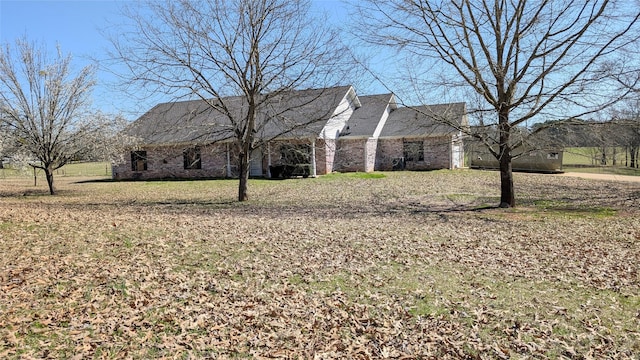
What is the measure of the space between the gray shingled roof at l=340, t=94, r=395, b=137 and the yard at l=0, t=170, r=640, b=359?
50.8 feet

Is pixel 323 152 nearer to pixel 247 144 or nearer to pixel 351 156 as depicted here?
pixel 351 156

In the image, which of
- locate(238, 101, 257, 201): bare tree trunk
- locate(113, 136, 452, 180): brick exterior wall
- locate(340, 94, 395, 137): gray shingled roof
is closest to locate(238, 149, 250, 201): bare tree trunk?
locate(238, 101, 257, 201): bare tree trunk

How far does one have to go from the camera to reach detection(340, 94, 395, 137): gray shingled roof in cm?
2647

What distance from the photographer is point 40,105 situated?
709 inches

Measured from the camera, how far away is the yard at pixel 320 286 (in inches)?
166

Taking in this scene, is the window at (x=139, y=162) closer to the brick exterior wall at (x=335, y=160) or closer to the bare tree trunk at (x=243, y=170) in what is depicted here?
the brick exterior wall at (x=335, y=160)

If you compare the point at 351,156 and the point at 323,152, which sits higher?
the point at 323,152

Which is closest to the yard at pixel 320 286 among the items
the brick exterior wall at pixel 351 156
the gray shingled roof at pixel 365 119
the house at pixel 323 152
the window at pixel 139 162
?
the house at pixel 323 152

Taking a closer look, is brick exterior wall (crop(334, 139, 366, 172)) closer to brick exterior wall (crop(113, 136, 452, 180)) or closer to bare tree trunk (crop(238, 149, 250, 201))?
brick exterior wall (crop(113, 136, 452, 180))

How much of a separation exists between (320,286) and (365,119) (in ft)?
74.5

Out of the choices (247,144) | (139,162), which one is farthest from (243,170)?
(139,162)

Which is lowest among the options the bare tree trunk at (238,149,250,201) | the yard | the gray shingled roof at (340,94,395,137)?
the yard

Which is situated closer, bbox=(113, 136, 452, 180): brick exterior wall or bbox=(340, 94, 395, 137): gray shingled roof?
bbox=(113, 136, 452, 180): brick exterior wall

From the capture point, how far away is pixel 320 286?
5.80 meters
